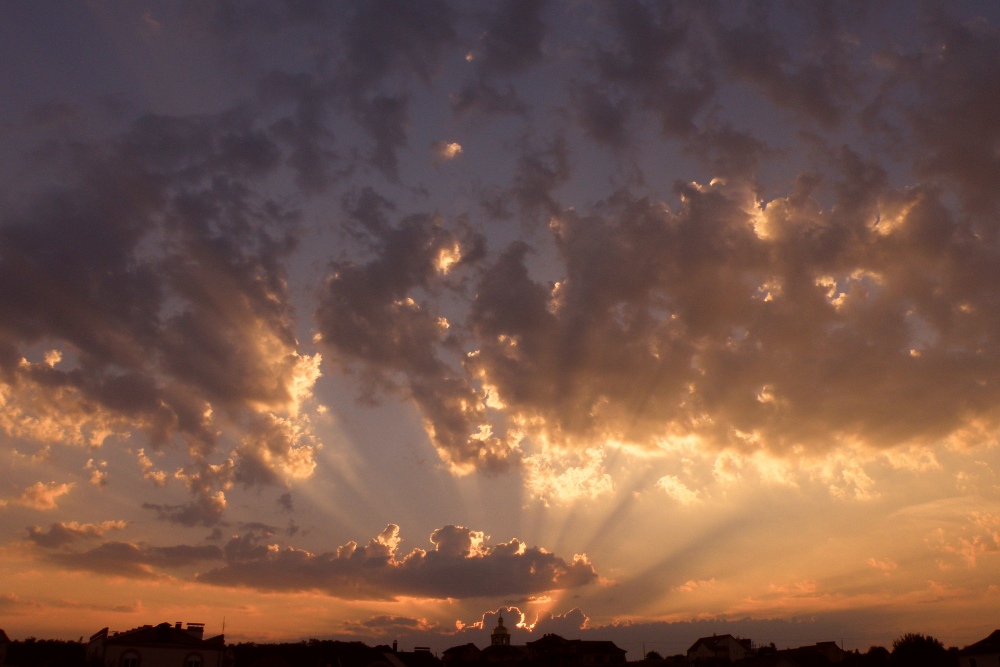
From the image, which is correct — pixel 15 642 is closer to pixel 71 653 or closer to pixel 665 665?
pixel 71 653

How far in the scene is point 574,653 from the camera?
511 ft

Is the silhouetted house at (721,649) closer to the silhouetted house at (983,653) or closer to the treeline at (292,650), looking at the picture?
the treeline at (292,650)

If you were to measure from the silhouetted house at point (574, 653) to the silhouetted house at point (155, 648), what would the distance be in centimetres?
8052

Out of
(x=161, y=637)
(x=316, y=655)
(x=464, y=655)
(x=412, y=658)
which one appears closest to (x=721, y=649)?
(x=464, y=655)

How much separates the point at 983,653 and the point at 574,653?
74017mm

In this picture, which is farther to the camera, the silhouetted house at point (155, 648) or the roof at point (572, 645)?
the roof at point (572, 645)

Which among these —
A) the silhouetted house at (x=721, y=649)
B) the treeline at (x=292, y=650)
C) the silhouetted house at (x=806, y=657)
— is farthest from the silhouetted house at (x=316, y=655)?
the silhouetted house at (x=721, y=649)

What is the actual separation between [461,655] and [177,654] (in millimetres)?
78711

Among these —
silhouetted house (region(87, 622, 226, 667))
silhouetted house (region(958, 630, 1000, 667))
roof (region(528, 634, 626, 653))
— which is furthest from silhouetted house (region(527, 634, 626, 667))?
silhouetted house (region(87, 622, 226, 667))

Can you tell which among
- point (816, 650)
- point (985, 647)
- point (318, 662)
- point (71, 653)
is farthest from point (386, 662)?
point (816, 650)

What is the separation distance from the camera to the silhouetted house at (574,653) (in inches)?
6053

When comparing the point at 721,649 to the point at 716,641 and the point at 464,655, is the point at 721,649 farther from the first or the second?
the point at 464,655

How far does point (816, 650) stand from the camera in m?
157

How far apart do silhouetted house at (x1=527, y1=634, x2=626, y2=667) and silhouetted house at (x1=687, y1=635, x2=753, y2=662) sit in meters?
19.8
